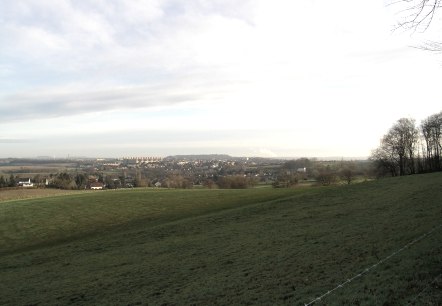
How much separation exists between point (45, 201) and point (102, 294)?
5463cm

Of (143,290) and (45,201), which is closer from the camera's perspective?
(143,290)

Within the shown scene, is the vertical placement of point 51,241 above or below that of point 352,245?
below

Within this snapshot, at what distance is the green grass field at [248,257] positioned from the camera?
12664 mm

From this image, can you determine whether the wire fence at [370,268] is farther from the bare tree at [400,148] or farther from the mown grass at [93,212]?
the bare tree at [400,148]

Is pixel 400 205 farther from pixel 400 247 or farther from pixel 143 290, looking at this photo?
pixel 143 290

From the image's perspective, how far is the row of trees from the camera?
9650 cm

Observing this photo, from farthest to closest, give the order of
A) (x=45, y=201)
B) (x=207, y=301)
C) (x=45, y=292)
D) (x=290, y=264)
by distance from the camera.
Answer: (x=45, y=201), (x=45, y=292), (x=290, y=264), (x=207, y=301)

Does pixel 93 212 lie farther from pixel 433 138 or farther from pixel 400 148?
pixel 433 138

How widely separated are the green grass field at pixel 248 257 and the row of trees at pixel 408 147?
55.9m

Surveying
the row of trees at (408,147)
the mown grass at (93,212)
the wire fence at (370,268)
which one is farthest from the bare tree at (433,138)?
the wire fence at (370,268)

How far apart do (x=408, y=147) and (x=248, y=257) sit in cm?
8902

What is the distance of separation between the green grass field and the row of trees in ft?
183

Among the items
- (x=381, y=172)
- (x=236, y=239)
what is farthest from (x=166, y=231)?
(x=381, y=172)

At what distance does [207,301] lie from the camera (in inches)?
566
